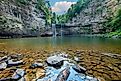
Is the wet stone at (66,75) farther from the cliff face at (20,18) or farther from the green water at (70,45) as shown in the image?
the cliff face at (20,18)

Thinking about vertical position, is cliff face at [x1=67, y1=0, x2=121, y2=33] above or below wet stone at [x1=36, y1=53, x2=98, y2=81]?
above

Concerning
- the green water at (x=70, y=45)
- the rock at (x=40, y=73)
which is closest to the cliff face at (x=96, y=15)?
the green water at (x=70, y=45)

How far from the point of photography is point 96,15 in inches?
3334

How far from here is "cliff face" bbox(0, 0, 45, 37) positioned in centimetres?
4957

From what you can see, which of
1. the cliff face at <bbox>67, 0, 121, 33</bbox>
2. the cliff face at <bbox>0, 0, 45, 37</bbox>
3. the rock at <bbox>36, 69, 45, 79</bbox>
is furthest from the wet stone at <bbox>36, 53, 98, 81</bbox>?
the cliff face at <bbox>67, 0, 121, 33</bbox>

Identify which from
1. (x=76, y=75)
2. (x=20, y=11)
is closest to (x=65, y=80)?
(x=76, y=75)

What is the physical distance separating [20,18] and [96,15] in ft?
136

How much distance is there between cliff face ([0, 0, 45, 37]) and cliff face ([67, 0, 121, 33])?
1945 cm

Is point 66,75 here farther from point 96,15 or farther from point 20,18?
point 96,15

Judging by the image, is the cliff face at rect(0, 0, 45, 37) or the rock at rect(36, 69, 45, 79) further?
the cliff face at rect(0, 0, 45, 37)

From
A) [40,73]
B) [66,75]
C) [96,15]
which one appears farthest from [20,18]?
[66,75]

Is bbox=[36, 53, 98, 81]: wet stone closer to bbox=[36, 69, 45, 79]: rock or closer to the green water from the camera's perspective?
bbox=[36, 69, 45, 79]: rock

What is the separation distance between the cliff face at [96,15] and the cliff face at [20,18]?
1945cm

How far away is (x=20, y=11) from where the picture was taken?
60812mm
